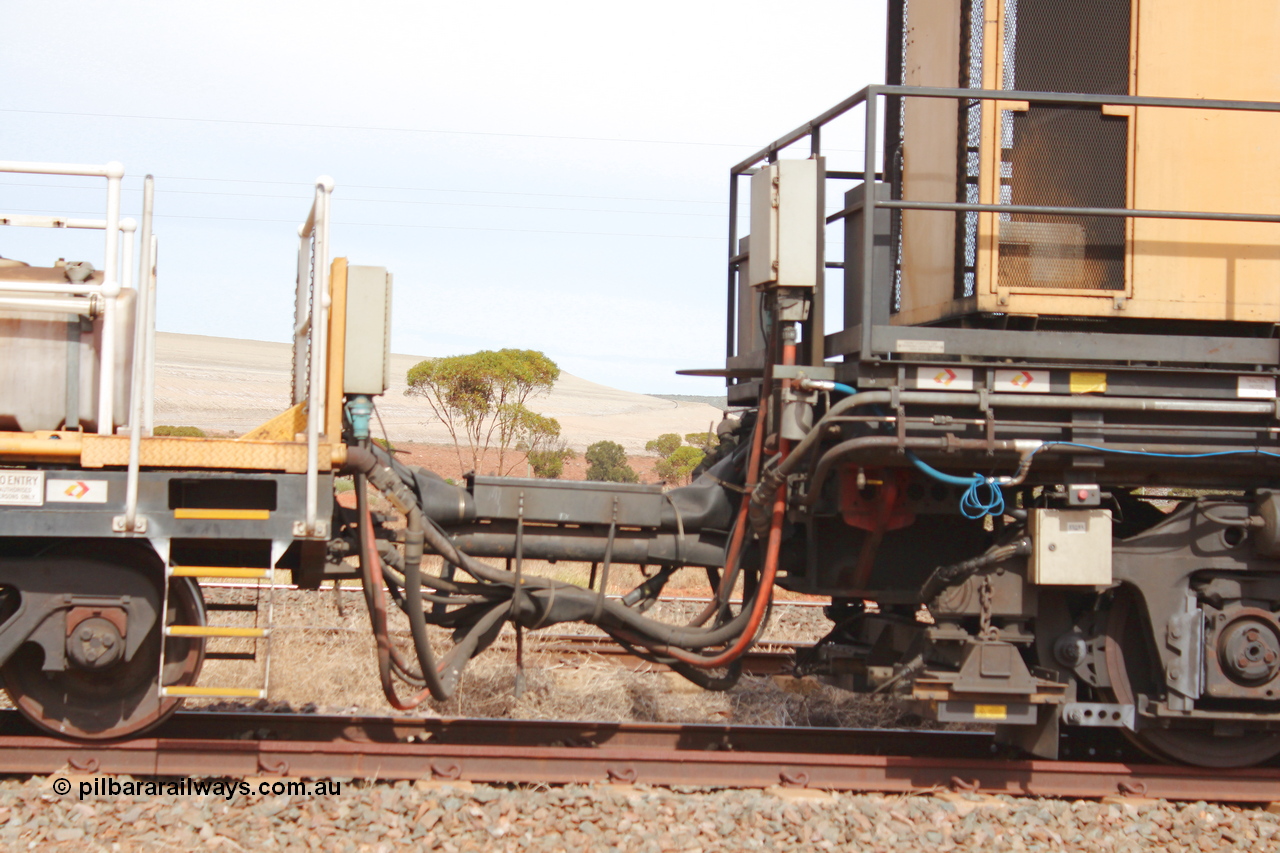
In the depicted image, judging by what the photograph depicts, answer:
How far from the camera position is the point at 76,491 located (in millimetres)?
4582

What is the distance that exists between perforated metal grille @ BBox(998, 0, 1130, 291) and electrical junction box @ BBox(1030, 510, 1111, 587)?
115 centimetres

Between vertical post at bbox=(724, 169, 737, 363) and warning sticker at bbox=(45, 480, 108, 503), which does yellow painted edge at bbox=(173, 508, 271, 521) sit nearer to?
warning sticker at bbox=(45, 480, 108, 503)

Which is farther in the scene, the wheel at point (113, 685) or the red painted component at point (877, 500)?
the red painted component at point (877, 500)

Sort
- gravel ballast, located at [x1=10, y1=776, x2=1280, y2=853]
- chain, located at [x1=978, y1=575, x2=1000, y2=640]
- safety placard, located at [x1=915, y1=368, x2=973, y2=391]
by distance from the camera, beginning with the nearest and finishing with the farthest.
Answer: gravel ballast, located at [x1=10, y1=776, x2=1280, y2=853] < safety placard, located at [x1=915, y1=368, x2=973, y2=391] < chain, located at [x1=978, y1=575, x2=1000, y2=640]

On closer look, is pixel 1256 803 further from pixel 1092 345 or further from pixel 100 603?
pixel 100 603

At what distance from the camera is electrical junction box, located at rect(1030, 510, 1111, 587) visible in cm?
493

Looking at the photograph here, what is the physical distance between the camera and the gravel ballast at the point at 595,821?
430 cm

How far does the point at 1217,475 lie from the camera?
199 inches

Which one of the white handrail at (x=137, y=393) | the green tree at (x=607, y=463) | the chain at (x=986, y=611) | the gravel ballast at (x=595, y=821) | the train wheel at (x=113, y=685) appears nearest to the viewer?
the gravel ballast at (x=595, y=821)

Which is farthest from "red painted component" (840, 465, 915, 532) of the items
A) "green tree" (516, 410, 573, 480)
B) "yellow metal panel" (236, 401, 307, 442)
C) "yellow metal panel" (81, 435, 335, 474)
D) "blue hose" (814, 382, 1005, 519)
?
"green tree" (516, 410, 573, 480)

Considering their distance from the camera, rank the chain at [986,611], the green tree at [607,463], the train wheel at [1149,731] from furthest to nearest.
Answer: the green tree at [607,463] → the train wheel at [1149,731] → the chain at [986,611]

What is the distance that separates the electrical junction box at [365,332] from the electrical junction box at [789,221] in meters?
1.88

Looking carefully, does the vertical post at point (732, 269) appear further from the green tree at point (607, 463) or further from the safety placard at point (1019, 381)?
the green tree at point (607, 463)

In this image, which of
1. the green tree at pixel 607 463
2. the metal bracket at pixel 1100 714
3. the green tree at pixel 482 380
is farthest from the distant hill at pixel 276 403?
the metal bracket at pixel 1100 714
